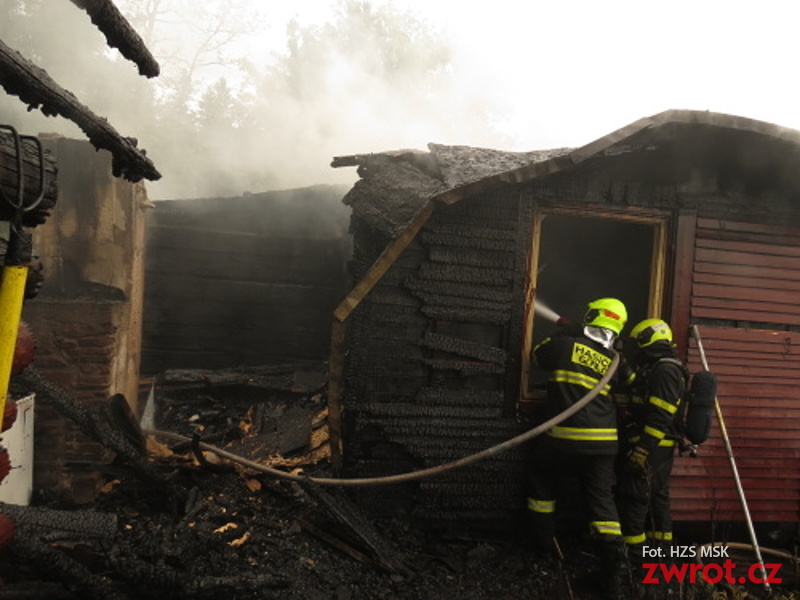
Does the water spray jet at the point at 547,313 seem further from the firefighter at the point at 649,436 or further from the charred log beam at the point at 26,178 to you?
the charred log beam at the point at 26,178

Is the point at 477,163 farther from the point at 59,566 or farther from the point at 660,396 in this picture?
the point at 59,566

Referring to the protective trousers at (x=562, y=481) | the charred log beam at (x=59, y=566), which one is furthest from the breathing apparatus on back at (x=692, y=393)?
the charred log beam at (x=59, y=566)

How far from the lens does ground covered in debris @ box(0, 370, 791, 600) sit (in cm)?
335

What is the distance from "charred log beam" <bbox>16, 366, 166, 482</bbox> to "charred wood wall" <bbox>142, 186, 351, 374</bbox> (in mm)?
3748

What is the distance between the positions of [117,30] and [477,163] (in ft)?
13.1

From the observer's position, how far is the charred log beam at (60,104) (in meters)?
1.47

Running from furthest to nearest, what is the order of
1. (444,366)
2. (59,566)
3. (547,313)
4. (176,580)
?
(547,313) → (444,366) → (176,580) → (59,566)

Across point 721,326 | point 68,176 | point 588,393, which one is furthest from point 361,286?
point 721,326

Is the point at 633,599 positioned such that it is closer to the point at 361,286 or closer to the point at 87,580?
the point at 361,286

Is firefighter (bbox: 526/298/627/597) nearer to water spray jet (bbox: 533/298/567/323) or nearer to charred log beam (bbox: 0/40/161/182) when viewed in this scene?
water spray jet (bbox: 533/298/567/323)

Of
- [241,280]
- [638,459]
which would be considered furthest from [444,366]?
[241,280]

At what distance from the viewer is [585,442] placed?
4.51m

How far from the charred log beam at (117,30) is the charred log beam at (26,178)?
446mm

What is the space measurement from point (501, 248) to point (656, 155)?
178 cm
